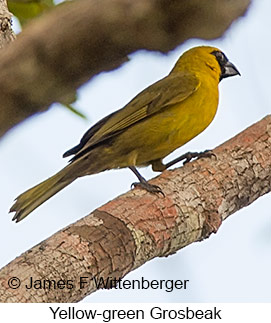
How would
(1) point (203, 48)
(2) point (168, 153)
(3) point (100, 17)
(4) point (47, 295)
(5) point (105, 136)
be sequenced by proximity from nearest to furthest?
1. (4) point (47, 295)
2. (3) point (100, 17)
3. (5) point (105, 136)
4. (2) point (168, 153)
5. (1) point (203, 48)

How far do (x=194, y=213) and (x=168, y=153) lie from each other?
1.15 metres

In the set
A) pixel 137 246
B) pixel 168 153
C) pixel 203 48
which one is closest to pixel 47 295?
pixel 137 246

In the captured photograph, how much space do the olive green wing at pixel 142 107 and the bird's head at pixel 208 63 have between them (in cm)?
15

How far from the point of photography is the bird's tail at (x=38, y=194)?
2750mm

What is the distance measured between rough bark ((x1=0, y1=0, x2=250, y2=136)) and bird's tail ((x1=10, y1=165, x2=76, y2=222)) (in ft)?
1.86

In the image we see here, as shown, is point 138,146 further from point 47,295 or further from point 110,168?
point 47,295

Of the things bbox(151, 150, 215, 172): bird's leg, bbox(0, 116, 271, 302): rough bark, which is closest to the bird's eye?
bbox(151, 150, 215, 172): bird's leg

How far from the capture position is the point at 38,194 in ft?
9.61

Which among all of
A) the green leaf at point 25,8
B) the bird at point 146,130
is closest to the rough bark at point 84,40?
the green leaf at point 25,8

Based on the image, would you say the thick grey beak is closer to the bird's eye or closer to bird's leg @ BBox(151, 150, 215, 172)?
the bird's eye

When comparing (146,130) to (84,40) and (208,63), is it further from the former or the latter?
(84,40)

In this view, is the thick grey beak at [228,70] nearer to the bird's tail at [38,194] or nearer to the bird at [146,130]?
the bird at [146,130]

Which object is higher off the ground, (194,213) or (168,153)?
(168,153)

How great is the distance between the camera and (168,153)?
339cm
